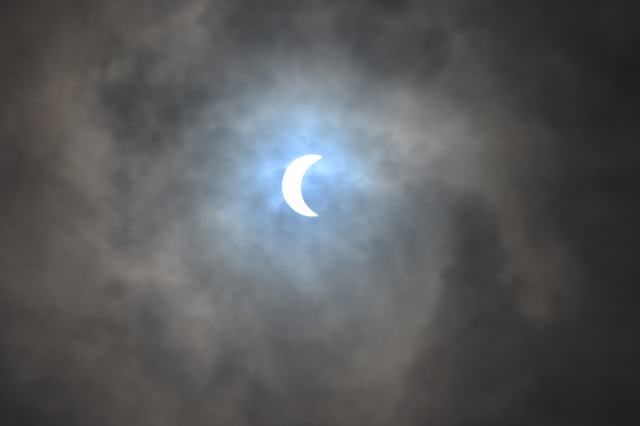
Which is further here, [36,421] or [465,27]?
[36,421]

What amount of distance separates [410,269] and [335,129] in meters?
1.29

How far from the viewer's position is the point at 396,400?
5652 millimetres

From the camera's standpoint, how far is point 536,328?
5.56 m

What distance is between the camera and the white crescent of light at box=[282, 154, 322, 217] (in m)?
5.30

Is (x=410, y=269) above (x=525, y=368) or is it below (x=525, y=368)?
above

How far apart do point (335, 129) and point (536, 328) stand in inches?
90.9

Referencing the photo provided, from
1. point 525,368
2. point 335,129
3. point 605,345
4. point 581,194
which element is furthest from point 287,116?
point 605,345

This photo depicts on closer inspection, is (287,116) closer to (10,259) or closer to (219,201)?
(219,201)

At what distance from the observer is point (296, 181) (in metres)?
5.29

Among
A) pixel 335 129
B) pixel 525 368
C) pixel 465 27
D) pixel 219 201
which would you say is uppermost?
pixel 465 27

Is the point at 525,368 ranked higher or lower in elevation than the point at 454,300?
lower

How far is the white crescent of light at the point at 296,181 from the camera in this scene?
530 centimetres

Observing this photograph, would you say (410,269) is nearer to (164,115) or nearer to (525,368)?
(525,368)

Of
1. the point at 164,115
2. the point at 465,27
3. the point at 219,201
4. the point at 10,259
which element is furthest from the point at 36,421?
the point at 465,27
